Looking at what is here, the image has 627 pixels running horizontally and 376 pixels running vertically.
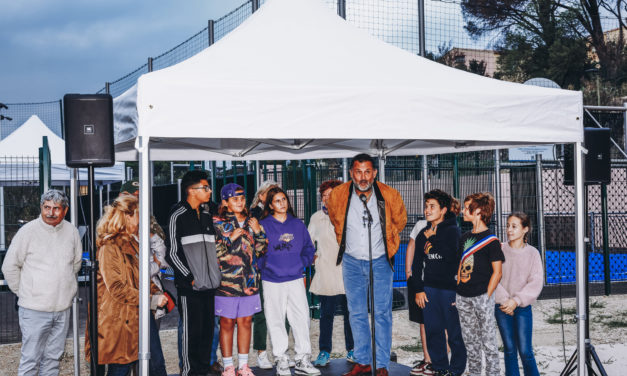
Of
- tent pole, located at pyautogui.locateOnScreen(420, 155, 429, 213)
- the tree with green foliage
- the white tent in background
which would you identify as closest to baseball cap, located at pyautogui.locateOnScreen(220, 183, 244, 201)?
tent pole, located at pyautogui.locateOnScreen(420, 155, 429, 213)

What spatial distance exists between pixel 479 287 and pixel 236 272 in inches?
70.8

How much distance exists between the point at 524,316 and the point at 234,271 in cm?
216

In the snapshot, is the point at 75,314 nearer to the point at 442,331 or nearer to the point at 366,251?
the point at 366,251

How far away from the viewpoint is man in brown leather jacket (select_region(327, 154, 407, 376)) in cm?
482

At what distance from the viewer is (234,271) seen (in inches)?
187

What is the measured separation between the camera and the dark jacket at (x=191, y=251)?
4590mm

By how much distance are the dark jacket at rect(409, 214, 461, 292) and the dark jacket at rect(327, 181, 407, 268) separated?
0.93 ft

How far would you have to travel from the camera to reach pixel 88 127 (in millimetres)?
4074

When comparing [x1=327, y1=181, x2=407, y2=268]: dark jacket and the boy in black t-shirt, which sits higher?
[x1=327, y1=181, x2=407, y2=268]: dark jacket

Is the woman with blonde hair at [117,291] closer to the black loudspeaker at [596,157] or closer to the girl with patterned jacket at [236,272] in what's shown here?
the girl with patterned jacket at [236,272]

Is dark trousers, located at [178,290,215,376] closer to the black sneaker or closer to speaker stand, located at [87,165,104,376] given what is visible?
speaker stand, located at [87,165,104,376]

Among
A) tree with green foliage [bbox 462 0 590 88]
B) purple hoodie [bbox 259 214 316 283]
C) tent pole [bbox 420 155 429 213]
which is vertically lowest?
purple hoodie [bbox 259 214 316 283]

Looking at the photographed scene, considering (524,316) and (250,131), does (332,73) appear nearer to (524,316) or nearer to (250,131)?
(250,131)

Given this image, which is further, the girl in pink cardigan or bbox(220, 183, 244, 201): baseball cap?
bbox(220, 183, 244, 201): baseball cap
